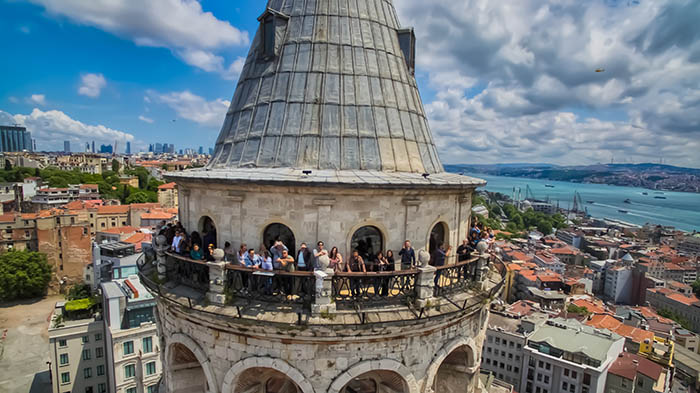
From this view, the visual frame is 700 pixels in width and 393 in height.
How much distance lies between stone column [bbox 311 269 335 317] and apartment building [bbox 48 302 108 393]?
4033cm

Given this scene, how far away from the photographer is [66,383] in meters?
37.5

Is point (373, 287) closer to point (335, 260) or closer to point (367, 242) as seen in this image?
point (335, 260)

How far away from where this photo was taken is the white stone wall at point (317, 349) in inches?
340

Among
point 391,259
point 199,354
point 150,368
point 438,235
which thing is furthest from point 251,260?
point 150,368

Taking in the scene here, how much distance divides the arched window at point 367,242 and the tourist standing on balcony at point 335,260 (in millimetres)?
745

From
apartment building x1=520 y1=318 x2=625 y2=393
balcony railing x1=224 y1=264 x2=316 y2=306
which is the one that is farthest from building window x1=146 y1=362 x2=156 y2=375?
apartment building x1=520 y1=318 x2=625 y2=393

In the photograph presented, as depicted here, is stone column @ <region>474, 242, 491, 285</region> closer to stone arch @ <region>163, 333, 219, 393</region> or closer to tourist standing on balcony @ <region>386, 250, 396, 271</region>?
tourist standing on balcony @ <region>386, 250, 396, 271</region>

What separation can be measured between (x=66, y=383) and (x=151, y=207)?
5219 centimetres

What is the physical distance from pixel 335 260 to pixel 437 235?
3.98 metres

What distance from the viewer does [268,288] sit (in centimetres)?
905

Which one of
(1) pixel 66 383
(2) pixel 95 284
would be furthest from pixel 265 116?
(2) pixel 95 284

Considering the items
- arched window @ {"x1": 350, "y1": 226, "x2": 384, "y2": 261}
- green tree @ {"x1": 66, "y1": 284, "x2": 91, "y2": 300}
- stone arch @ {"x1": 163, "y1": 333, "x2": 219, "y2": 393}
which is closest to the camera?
stone arch @ {"x1": 163, "y1": 333, "x2": 219, "y2": 393}

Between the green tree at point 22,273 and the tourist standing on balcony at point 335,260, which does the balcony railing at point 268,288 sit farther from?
the green tree at point 22,273

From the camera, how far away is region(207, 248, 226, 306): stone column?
8.73 metres
